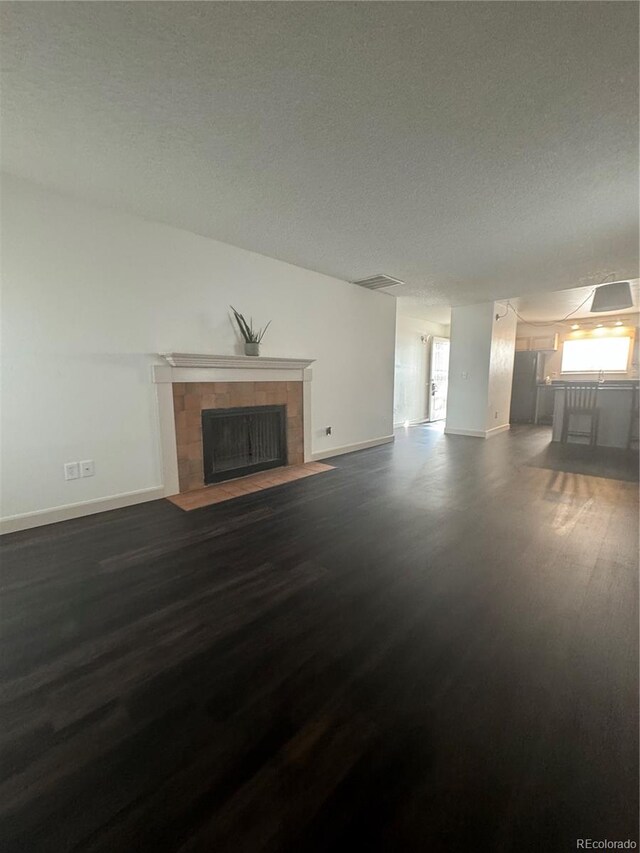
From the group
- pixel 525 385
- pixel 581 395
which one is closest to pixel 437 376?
pixel 525 385

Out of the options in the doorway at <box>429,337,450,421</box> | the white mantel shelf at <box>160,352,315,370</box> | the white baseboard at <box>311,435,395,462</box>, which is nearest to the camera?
the white mantel shelf at <box>160,352,315,370</box>

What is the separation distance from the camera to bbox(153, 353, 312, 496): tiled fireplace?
3184 mm

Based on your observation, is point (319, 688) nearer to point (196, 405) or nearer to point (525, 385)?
point (196, 405)

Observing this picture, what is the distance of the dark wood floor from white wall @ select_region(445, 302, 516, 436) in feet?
12.7

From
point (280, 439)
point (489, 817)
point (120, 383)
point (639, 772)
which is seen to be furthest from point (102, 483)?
point (639, 772)

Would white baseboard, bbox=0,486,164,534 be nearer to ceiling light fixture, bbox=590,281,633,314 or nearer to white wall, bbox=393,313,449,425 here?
white wall, bbox=393,313,449,425

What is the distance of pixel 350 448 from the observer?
16.7 ft

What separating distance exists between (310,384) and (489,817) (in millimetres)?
3893

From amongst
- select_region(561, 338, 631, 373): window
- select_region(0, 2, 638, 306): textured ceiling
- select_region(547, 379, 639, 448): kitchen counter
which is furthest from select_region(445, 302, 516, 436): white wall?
select_region(561, 338, 631, 373): window

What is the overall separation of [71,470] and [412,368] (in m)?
6.58

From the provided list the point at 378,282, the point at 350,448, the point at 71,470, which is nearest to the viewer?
the point at 71,470

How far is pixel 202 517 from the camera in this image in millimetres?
2752

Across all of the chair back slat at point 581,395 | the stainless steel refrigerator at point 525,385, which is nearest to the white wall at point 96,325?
the chair back slat at point 581,395

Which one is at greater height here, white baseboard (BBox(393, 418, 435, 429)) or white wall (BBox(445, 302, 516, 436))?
white wall (BBox(445, 302, 516, 436))
